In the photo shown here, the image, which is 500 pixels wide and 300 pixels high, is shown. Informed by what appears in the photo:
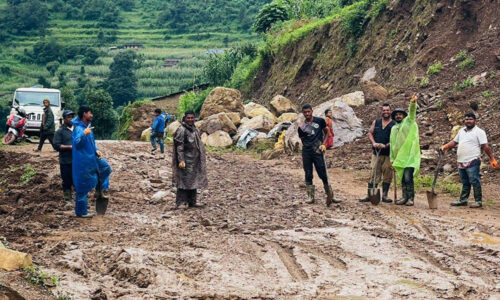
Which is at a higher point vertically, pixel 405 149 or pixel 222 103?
pixel 222 103

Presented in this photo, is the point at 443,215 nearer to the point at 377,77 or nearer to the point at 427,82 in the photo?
the point at 427,82

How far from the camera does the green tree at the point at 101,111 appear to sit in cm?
4591

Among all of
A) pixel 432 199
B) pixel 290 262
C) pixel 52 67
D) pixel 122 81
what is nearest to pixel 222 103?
pixel 432 199

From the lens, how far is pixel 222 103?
28.0m

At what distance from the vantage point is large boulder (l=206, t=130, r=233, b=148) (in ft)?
81.9

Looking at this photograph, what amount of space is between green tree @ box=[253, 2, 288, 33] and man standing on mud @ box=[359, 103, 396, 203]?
3080 cm

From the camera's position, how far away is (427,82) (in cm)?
2044

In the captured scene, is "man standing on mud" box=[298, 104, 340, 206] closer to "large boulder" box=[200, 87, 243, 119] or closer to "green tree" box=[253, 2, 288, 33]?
"large boulder" box=[200, 87, 243, 119]

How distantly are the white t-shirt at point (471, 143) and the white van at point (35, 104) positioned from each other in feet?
57.3

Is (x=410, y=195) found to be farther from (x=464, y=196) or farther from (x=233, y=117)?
(x=233, y=117)

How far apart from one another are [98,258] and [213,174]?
8.83m

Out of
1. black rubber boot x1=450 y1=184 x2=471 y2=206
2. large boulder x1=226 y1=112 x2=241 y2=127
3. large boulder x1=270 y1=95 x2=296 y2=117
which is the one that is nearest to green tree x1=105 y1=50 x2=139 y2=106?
large boulder x1=226 y1=112 x2=241 y2=127

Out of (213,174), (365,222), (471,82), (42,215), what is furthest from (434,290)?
(471,82)

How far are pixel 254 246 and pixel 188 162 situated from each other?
3.40m
